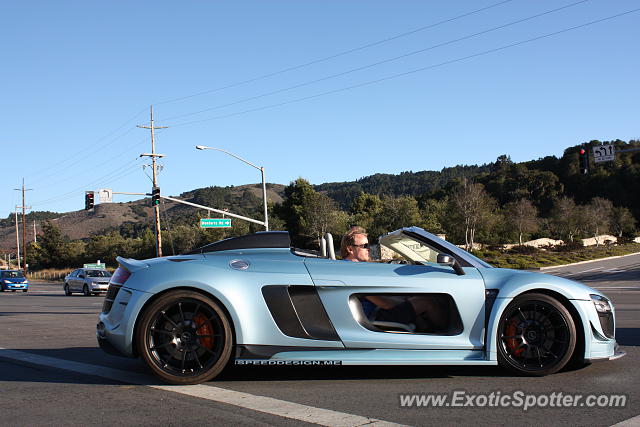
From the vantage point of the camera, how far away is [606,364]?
5.69 meters

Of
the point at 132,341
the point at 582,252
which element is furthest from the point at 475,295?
the point at 582,252

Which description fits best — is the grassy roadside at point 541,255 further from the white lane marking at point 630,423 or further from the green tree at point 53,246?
the green tree at point 53,246

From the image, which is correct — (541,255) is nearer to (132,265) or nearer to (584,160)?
(584,160)

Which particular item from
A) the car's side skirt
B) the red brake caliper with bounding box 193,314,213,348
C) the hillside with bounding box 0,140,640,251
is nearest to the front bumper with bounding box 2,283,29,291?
the hillside with bounding box 0,140,640,251

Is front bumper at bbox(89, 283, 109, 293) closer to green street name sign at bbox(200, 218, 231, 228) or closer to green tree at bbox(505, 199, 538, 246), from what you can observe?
green street name sign at bbox(200, 218, 231, 228)

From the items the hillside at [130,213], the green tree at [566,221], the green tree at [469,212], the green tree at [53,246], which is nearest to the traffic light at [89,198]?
the green tree at [469,212]

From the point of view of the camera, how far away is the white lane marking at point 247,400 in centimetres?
396

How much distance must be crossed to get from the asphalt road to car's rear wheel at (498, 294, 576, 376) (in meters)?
0.13

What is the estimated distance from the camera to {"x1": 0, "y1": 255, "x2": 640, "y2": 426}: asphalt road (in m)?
4.08

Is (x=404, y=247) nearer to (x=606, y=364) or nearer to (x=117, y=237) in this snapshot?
(x=606, y=364)

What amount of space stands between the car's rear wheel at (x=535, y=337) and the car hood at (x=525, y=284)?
82mm

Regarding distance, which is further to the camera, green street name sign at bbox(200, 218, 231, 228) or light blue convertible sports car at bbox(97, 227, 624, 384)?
green street name sign at bbox(200, 218, 231, 228)

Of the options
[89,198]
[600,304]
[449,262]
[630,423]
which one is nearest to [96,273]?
[89,198]

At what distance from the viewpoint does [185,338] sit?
5.12m
